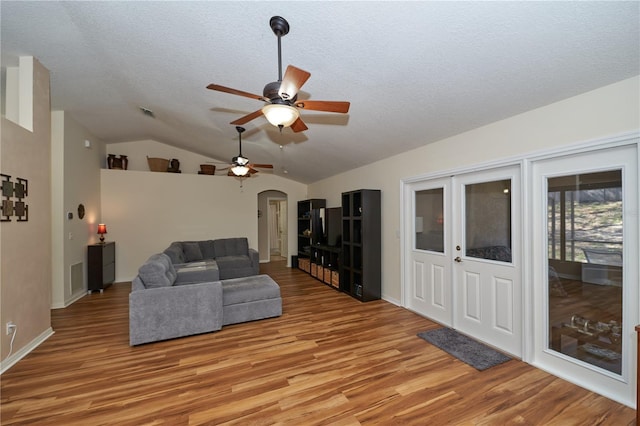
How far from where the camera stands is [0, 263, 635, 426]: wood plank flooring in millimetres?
1976

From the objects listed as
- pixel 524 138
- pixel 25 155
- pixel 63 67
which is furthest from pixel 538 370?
pixel 63 67

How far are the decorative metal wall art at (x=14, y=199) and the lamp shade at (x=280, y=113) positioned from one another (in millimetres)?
2742

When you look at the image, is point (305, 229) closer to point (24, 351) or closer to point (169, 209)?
point (169, 209)

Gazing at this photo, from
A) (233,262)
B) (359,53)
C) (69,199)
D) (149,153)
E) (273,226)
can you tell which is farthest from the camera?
(273,226)

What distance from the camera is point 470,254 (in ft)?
11.1

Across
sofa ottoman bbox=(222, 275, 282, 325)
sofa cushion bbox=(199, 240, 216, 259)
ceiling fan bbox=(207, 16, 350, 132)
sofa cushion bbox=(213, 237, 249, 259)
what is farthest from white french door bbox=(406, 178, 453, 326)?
sofa cushion bbox=(199, 240, 216, 259)

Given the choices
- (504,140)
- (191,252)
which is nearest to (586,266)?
(504,140)

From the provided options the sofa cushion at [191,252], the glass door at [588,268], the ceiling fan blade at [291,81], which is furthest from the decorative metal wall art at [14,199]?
the glass door at [588,268]

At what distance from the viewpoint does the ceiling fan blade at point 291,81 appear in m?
1.73

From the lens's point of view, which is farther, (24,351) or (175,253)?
(175,253)

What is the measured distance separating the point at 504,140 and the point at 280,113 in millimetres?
2447

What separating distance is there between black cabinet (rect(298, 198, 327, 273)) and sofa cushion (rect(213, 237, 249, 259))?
159 cm

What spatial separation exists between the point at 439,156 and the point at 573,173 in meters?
1.46

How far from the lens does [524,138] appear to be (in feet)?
8.86
